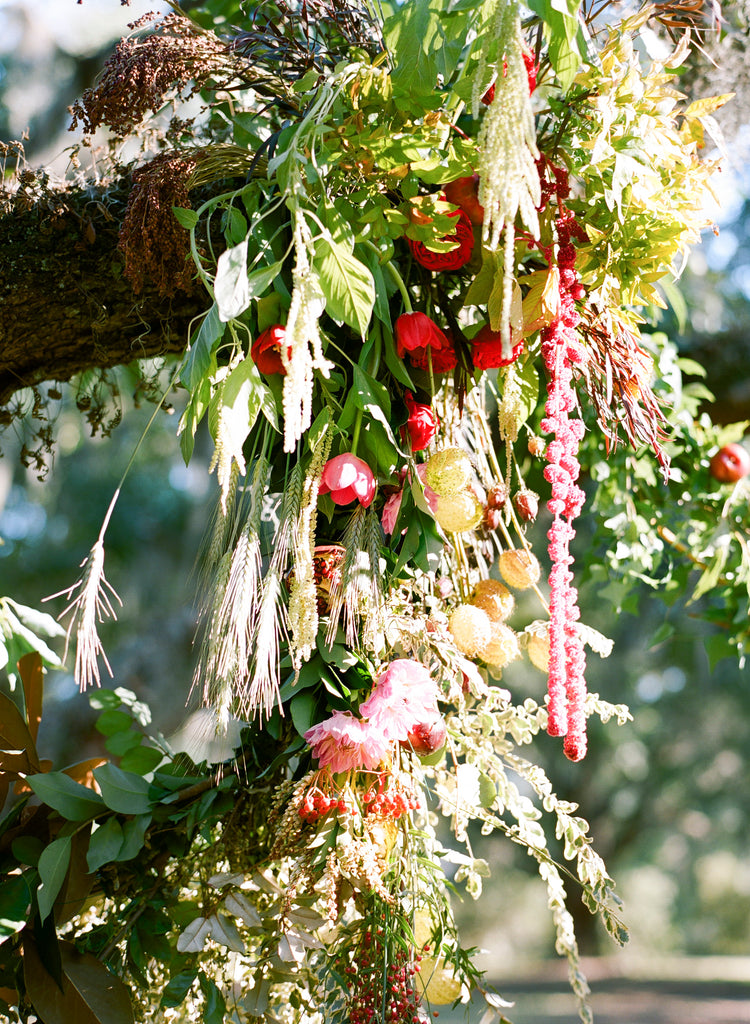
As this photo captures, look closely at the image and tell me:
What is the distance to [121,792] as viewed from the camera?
0.88 meters

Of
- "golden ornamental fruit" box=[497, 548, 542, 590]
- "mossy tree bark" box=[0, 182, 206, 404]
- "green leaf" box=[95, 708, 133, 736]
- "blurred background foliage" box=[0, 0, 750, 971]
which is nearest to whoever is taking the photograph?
"golden ornamental fruit" box=[497, 548, 542, 590]

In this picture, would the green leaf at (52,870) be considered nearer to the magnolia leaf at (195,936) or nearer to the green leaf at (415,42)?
the magnolia leaf at (195,936)

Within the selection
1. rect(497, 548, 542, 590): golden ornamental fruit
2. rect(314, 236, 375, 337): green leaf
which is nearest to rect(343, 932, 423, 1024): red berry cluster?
rect(497, 548, 542, 590): golden ornamental fruit

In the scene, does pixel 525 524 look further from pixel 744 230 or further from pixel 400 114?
pixel 744 230

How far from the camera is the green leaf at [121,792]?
2.85 ft

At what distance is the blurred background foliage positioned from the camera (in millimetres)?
→ 2221

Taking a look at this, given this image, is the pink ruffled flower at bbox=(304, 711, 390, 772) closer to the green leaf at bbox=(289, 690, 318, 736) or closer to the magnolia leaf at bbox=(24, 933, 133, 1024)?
the green leaf at bbox=(289, 690, 318, 736)

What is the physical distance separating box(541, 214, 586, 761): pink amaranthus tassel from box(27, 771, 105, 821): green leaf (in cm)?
52

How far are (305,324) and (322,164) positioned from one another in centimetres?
21

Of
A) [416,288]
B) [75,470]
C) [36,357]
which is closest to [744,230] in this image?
[416,288]

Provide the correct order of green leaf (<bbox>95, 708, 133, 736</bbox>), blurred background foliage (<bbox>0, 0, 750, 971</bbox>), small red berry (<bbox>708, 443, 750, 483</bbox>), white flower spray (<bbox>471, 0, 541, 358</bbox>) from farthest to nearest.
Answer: blurred background foliage (<bbox>0, 0, 750, 971</bbox>), small red berry (<bbox>708, 443, 750, 483</bbox>), green leaf (<bbox>95, 708, 133, 736</bbox>), white flower spray (<bbox>471, 0, 541, 358</bbox>)

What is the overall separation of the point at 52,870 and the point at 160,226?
688 mm

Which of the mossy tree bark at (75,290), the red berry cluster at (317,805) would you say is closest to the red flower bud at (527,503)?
the red berry cluster at (317,805)

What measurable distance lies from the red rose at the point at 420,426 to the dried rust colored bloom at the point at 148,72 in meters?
0.44
